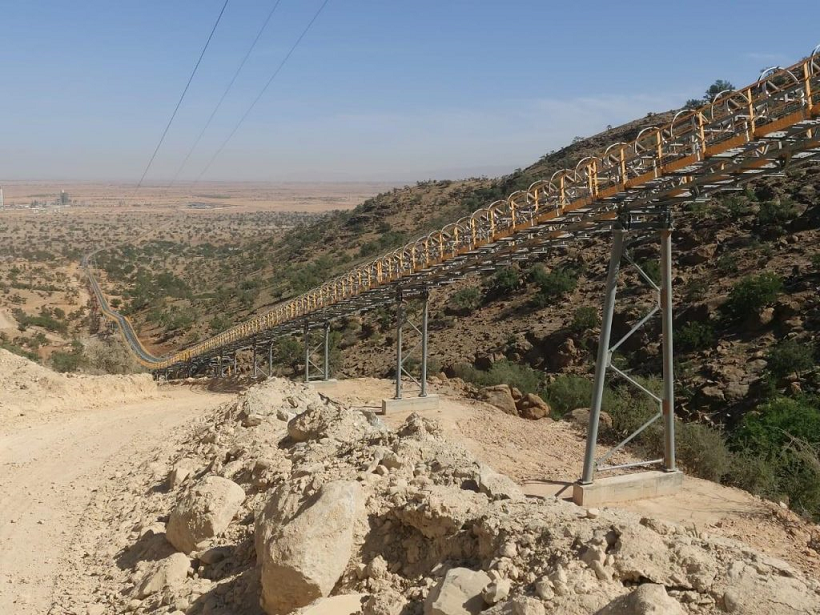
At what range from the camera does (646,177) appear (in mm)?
10461

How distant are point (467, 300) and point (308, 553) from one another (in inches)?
1263

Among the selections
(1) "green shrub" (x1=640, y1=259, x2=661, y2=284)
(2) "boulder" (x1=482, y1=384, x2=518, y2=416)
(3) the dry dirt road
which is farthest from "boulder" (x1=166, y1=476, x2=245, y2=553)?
(1) "green shrub" (x1=640, y1=259, x2=661, y2=284)

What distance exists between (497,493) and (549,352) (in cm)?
2215

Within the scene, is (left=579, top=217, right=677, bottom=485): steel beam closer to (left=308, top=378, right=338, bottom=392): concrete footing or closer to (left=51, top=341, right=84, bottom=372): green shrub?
(left=308, top=378, right=338, bottom=392): concrete footing

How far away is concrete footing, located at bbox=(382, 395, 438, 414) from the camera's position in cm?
1867

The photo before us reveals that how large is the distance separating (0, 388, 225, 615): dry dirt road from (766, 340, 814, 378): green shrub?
15.8m

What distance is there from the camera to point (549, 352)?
2898 centimetres

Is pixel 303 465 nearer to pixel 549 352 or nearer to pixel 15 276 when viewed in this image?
pixel 549 352

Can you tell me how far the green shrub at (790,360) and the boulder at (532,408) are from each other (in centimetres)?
682

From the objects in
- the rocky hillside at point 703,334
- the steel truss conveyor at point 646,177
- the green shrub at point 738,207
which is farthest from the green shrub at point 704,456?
the green shrub at point 738,207

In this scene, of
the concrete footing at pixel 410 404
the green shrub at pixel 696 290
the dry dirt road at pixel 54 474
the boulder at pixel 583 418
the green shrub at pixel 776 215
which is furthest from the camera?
the green shrub at pixel 776 215

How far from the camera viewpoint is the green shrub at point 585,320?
94.7ft

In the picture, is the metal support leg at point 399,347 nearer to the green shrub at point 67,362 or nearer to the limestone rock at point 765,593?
the limestone rock at point 765,593

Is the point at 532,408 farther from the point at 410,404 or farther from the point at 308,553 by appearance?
the point at 308,553
